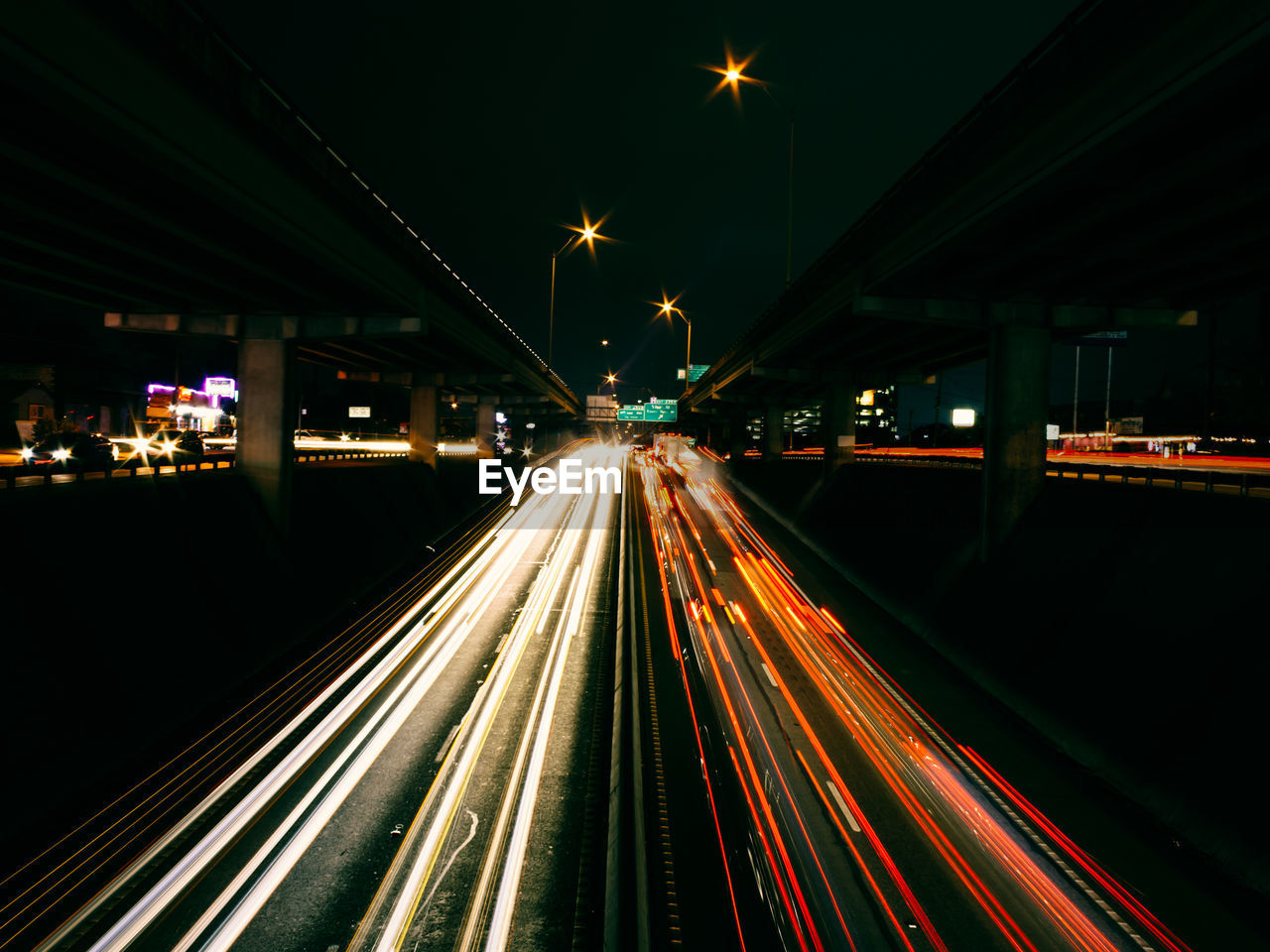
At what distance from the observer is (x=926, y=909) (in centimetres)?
704

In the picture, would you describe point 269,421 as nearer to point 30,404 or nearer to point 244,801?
point 244,801

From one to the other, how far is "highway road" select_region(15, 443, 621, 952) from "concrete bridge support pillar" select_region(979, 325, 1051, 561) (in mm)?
12406

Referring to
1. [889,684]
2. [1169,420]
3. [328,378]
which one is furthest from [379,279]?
[328,378]

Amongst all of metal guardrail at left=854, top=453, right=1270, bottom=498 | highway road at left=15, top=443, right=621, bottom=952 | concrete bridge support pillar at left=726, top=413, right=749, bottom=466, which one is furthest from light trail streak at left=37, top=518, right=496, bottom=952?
concrete bridge support pillar at left=726, top=413, right=749, bottom=466

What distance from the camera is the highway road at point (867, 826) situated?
22.3ft

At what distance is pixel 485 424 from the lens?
59.4m

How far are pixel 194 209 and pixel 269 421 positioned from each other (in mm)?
8860

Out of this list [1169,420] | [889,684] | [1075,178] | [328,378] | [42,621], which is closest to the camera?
[42,621]

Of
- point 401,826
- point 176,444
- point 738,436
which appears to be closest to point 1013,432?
point 401,826

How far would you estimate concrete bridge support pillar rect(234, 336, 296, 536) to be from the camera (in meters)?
18.3

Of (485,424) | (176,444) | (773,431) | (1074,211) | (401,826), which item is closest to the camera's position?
(401,826)

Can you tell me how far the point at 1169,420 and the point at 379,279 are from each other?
91917mm

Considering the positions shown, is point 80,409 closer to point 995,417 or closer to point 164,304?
point 164,304

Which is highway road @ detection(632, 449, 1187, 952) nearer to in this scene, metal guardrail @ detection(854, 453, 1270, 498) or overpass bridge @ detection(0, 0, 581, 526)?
metal guardrail @ detection(854, 453, 1270, 498)
